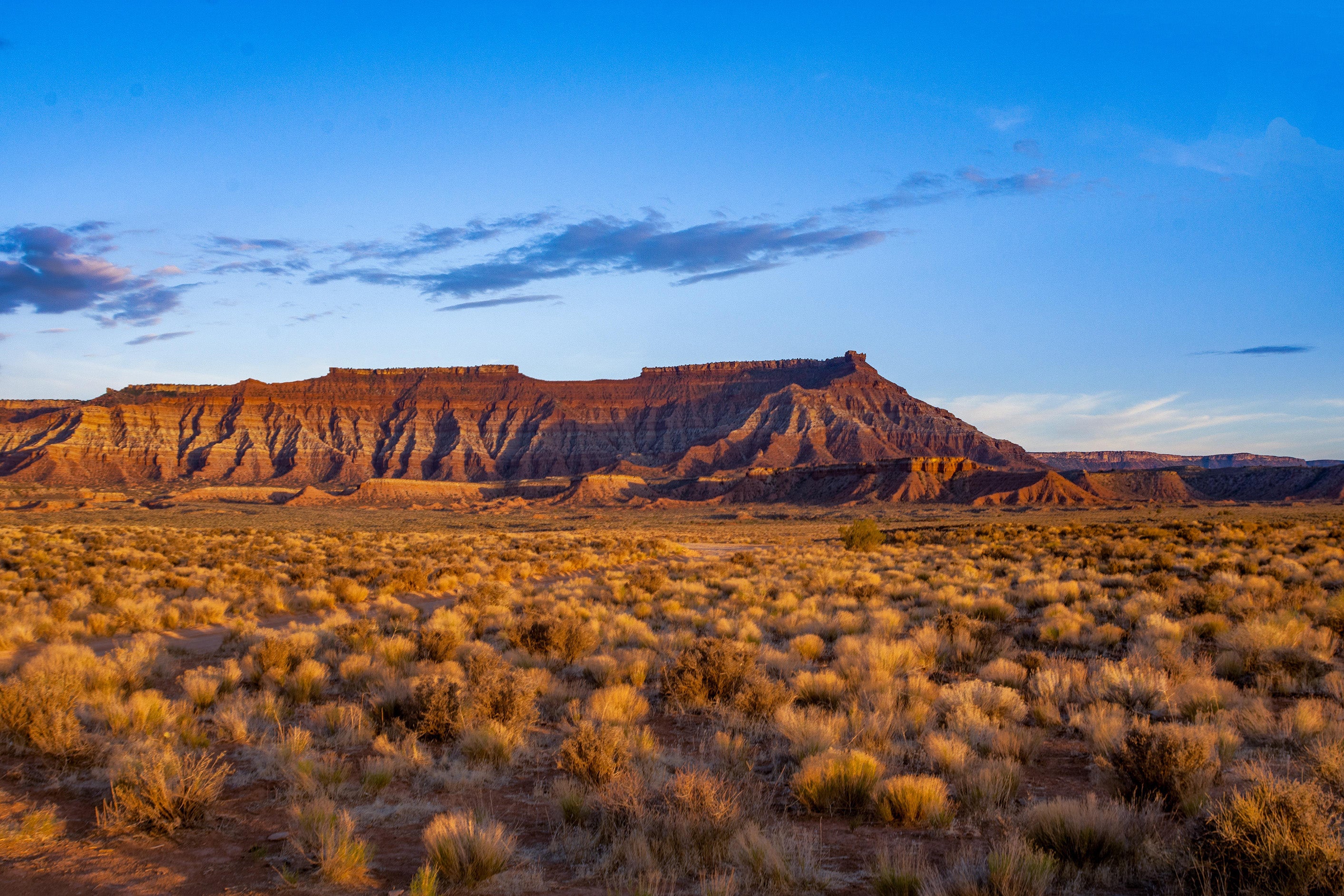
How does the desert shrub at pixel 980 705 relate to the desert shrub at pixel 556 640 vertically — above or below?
above

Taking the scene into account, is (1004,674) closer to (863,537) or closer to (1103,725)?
(1103,725)

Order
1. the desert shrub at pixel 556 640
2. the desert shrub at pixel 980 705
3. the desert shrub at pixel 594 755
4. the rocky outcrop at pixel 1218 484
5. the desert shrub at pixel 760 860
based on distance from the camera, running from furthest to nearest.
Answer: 1. the rocky outcrop at pixel 1218 484
2. the desert shrub at pixel 556 640
3. the desert shrub at pixel 980 705
4. the desert shrub at pixel 594 755
5. the desert shrub at pixel 760 860

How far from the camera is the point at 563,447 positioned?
152 m

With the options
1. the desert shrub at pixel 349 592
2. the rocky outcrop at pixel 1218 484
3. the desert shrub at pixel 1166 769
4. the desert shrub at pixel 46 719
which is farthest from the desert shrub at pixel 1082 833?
the rocky outcrop at pixel 1218 484

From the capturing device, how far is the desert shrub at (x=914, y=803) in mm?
4898

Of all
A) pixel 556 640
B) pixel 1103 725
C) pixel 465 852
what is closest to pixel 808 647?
pixel 556 640

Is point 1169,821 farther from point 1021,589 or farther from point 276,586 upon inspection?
point 276,586

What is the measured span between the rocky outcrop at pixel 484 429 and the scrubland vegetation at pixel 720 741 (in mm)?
119877

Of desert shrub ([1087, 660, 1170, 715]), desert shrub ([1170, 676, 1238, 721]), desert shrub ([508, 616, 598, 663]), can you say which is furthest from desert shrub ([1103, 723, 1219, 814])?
desert shrub ([508, 616, 598, 663])

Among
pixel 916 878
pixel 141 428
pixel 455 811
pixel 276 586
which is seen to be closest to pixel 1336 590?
pixel 916 878

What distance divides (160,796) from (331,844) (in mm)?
→ 1534

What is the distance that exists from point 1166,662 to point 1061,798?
4.93m

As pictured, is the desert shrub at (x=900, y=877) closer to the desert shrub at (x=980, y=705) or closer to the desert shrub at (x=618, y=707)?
the desert shrub at (x=980, y=705)

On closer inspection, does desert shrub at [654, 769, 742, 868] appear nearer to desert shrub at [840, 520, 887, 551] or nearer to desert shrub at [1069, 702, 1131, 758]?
desert shrub at [1069, 702, 1131, 758]
